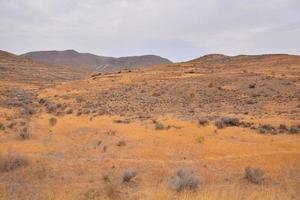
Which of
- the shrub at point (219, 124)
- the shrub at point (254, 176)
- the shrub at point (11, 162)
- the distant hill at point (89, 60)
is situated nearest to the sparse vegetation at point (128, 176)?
the shrub at point (254, 176)

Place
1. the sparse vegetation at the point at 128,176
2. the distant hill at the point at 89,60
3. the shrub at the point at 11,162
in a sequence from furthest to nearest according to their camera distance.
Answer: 1. the distant hill at the point at 89,60
2. the shrub at the point at 11,162
3. the sparse vegetation at the point at 128,176

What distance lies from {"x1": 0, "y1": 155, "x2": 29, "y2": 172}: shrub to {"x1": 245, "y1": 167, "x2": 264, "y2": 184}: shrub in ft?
22.6

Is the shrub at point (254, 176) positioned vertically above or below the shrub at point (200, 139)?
above

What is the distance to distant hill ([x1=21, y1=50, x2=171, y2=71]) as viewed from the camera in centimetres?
17300

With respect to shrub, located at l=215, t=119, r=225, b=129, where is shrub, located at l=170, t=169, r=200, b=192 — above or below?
above

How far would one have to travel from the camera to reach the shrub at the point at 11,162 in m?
11.8

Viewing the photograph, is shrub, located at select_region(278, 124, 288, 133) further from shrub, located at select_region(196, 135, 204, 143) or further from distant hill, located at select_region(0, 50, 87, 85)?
distant hill, located at select_region(0, 50, 87, 85)

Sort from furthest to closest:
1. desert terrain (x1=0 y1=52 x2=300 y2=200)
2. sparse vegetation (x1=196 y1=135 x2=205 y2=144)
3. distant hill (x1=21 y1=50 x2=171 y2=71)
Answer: distant hill (x1=21 y1=50 x2=171 y2=71) < sparse vegetation (x1=196 y1=135 x2=205 y2=144) < desert terrain (x1=0 y1=52 x2=300 y2=200)

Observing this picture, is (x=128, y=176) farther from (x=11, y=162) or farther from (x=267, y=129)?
(x=267, y=129)

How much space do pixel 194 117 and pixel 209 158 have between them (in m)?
9.72

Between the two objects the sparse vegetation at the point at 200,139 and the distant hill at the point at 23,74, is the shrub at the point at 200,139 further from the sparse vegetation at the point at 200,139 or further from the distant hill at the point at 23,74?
the distant hill at the point at 23,74

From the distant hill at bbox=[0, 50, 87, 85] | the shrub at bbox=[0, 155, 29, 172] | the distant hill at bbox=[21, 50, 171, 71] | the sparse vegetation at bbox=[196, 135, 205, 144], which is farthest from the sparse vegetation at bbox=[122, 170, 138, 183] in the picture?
the distant hill at bbox=[21, 50, 171, 71]

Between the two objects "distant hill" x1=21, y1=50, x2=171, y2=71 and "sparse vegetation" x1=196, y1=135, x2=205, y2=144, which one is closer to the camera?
"sparse vegetation" x1=196, y1=135, x2=205, y2=144

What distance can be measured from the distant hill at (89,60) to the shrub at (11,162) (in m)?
154
